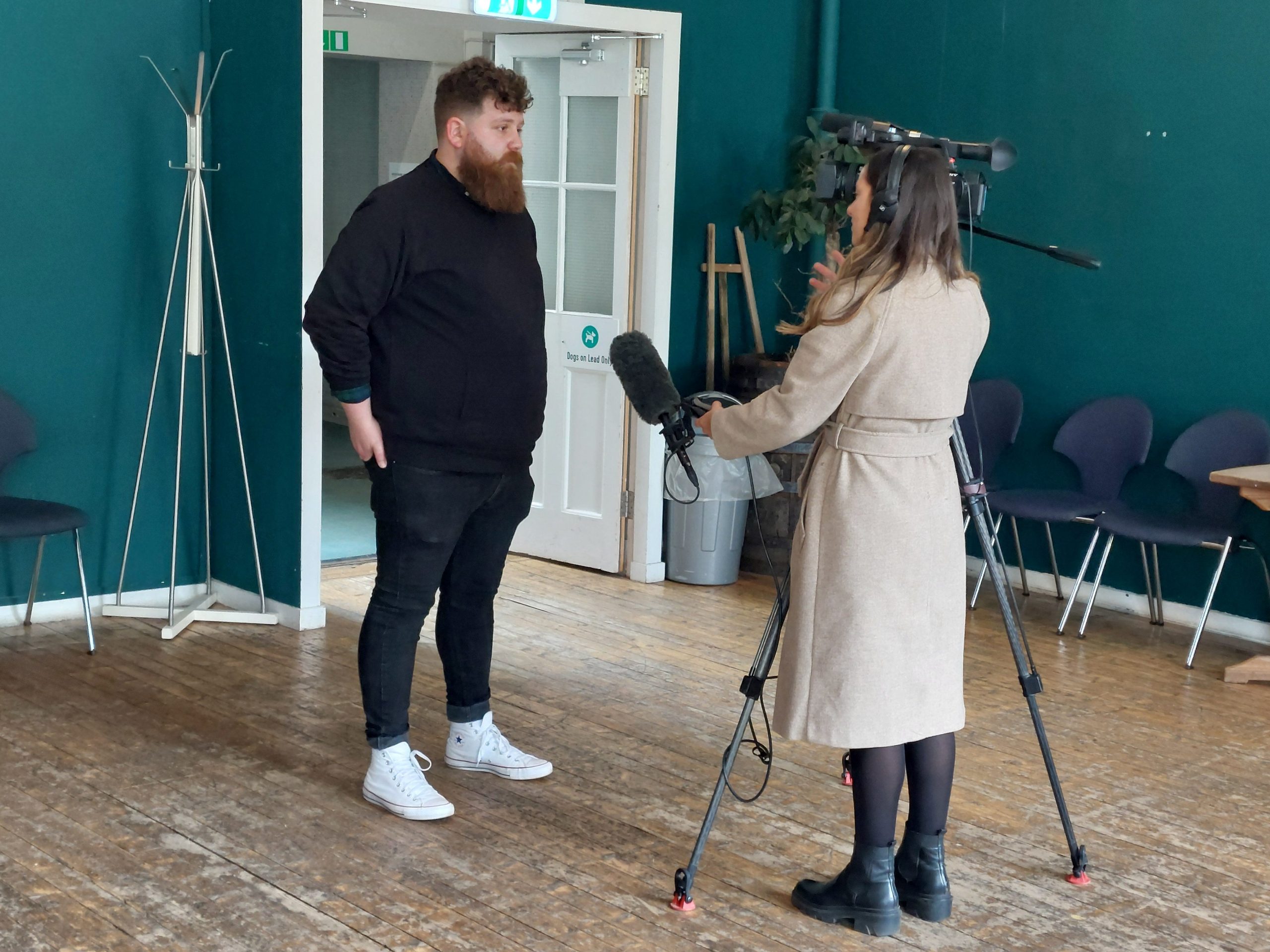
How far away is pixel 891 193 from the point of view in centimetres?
259

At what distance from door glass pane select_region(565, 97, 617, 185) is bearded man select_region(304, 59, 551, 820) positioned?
2447mm

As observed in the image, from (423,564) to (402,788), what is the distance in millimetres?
533

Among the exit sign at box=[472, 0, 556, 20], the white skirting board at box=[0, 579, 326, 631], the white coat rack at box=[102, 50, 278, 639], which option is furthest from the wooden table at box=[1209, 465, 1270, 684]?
the white coat rack at box=[102, 50, 278, 639]

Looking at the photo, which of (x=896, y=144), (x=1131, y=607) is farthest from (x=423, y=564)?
(x=1131, y=607)

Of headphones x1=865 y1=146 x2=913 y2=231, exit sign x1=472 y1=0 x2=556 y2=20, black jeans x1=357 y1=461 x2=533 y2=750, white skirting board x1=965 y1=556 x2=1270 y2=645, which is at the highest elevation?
exit sign x1=472 y1=0 x2=556 y2=20

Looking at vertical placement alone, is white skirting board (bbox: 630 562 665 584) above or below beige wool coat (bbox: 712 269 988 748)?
below

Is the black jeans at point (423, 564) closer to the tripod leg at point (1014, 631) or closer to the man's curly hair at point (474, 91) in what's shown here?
→ the man's curly hair at point (474, 91)

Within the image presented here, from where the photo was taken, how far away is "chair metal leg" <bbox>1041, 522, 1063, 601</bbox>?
578cm

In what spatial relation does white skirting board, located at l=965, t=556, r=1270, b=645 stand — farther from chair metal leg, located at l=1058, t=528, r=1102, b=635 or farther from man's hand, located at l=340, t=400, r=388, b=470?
man's hand, located at l=340, t=400, r=388, b=470

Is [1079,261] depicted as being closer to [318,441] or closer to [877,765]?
[877,765]

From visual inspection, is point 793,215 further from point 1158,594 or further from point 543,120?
point 1158,594

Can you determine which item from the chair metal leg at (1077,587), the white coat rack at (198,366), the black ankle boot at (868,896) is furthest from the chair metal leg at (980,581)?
the black ankle boot at (868,896)

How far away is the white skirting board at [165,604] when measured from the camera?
4.95 m

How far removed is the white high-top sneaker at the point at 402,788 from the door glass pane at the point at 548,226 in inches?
116
